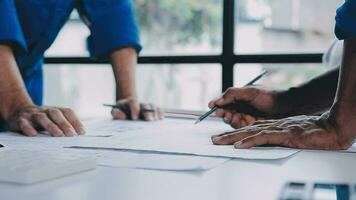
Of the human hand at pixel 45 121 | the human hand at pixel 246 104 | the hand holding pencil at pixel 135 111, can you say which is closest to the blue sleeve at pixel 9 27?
the human hand at pixel 45 121

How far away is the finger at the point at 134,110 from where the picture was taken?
1376 mm

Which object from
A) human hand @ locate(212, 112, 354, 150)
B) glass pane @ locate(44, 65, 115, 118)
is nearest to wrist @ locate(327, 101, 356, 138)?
human hand @ locate(212, 112, 354, 150)

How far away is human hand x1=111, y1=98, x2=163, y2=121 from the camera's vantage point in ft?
4.51

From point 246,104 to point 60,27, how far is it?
23.7 inches

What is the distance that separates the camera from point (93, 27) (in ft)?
5.15

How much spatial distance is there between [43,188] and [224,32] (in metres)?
1.42

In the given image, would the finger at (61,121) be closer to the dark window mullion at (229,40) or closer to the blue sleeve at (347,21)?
the blue sleeve at (347,21)

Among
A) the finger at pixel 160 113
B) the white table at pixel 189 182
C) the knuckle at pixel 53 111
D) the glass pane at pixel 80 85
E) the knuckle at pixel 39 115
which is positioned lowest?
the glass pane at pixel 80 85

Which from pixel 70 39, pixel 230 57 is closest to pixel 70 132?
pixel 230 57

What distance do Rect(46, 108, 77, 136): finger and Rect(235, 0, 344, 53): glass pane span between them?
3.19 ft

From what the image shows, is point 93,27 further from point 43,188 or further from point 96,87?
point 43,188

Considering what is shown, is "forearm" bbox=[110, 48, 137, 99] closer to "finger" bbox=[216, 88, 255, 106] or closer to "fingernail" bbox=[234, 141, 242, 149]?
"finger" bbox=[216, 88, 255, 106]

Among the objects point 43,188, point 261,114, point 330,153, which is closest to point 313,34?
point 261,114

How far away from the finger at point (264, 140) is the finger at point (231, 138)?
4cm
